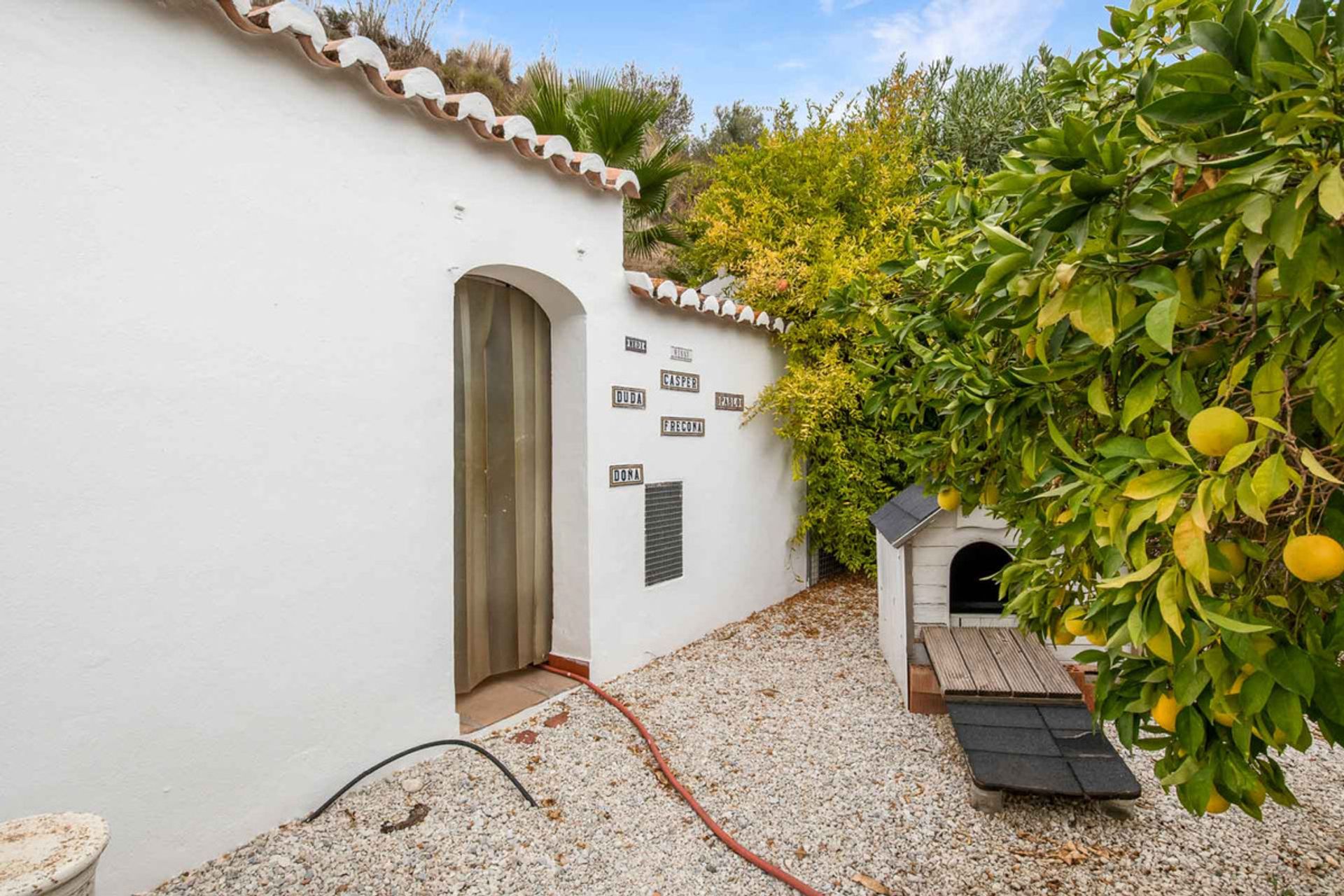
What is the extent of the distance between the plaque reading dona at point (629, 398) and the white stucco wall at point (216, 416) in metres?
1.09

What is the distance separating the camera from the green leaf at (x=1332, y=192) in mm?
801

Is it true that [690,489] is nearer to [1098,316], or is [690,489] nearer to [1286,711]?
[1098,316]

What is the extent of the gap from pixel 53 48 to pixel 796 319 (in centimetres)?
575

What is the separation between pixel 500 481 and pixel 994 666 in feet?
10.5

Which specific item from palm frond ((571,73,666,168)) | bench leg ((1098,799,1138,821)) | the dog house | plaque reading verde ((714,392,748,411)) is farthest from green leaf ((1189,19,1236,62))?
palm frond ((571,73,666,168))

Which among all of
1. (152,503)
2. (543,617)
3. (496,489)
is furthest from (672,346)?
(152,503)

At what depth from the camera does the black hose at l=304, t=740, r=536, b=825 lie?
3.13 m

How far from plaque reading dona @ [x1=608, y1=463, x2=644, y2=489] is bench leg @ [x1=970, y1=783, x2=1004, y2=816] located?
2784 millimetres

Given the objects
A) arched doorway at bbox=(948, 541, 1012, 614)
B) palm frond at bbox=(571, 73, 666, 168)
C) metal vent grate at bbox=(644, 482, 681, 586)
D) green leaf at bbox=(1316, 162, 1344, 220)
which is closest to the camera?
green leaf at bbox=(1316, 162, 1344, 220)

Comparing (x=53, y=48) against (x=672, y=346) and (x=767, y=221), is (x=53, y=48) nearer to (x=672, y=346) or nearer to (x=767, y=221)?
(x=672, y=346)

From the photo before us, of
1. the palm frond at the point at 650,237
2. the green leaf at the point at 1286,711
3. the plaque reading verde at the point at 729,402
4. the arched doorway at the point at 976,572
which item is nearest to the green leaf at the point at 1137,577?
the green leaf at the point at 1286,711

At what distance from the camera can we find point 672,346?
5.45 metres

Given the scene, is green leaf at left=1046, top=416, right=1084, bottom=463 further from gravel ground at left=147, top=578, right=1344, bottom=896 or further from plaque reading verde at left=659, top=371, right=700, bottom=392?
plaque reading verde at left=659, top=371, right=700, bottom=392

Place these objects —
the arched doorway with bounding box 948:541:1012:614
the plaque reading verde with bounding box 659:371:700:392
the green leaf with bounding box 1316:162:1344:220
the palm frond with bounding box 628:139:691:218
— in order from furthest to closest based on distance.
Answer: the palm frond with bounding box 628:139:691:218 → the plaque reading verde with bounding box 659:371:700:392 → the arched doorway with bounding box 948:541:1012:614 → the green leaf with bounding box 1316:162:1344:220
